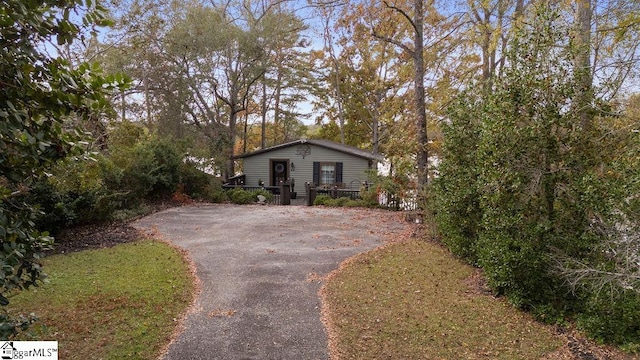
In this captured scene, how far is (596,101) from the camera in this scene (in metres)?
4.90

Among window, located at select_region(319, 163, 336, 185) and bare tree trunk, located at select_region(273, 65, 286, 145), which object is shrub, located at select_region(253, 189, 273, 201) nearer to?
window, located at select_region(319, 163, 336, 185)

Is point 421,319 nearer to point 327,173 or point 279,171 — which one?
point 327,173

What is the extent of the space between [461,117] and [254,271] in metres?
5.18

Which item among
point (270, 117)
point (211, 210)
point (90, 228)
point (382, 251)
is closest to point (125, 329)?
point (382, 251)

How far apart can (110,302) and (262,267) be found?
2.69m

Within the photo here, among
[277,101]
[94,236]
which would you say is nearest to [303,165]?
[277,101]

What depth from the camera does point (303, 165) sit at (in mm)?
18953

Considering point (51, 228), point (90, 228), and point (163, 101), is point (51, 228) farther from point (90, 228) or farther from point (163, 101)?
point (163, 101)

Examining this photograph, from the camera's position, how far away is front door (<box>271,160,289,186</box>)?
758 inches

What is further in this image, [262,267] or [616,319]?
[262,267]

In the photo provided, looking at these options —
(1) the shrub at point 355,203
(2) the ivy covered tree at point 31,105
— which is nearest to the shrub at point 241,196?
(1) the shrub at point 355,203

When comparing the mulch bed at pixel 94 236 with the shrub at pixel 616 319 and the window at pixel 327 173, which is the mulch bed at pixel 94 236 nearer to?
the shrub at pixel 616 319

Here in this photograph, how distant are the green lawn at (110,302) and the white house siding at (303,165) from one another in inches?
453

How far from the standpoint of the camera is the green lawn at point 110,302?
4.30 meters
